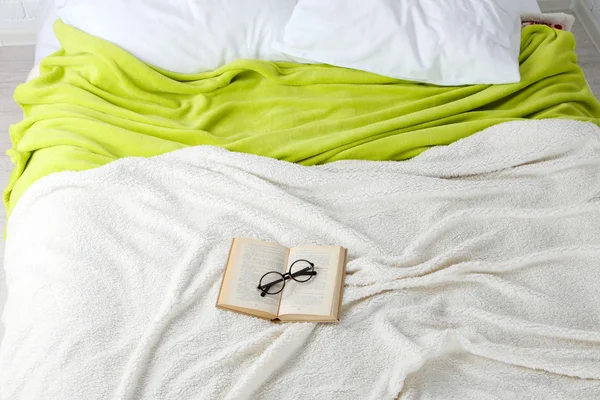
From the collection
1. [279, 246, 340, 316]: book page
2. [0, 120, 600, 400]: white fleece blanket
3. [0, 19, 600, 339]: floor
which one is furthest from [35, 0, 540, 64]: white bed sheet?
[279, 246, 340, 316]: book page

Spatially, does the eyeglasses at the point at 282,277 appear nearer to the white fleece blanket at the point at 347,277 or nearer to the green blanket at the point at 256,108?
the white fleece blanket at the point at 347,277

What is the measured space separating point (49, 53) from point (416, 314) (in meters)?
1.33

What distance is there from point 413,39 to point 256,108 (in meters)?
0.43

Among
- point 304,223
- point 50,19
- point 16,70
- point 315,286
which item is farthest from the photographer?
point 16,70

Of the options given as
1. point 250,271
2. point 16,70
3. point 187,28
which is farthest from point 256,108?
point 16,70

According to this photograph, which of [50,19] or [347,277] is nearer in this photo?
[347,277]

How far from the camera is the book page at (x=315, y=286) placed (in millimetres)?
A: 1377

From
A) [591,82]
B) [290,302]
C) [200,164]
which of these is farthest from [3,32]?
[591,82]

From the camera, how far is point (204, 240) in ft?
4.93

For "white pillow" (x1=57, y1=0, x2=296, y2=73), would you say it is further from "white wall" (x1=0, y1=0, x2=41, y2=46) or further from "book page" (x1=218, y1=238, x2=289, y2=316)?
"white wall" (x1=0, y1=0, x2=41, y2=46)

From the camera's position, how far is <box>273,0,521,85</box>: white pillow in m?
1.85

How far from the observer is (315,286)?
4.64 ft

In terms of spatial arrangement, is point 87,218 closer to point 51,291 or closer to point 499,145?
point 51,291

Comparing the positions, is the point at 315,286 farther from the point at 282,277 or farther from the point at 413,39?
the point at 413,39
